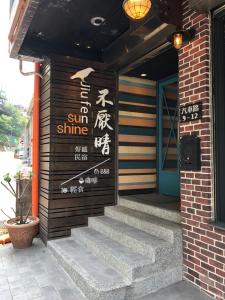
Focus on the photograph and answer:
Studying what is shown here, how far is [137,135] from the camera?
5238 millimetres

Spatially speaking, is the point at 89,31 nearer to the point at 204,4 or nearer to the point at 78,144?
the point at 78,144

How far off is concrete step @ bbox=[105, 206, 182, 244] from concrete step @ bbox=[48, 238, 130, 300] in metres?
0.73

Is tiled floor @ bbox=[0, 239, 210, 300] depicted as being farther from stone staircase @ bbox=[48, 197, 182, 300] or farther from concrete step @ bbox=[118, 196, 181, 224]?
concrete step @ bbox=[118, 196, 181, 224]

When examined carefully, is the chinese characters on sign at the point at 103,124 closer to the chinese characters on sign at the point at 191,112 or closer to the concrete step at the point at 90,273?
the concrete step at the point at 90,273

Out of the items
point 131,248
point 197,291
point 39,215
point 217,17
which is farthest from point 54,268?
point 217,17

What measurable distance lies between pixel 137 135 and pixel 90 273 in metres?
2.85

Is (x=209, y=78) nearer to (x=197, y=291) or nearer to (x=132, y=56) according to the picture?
(x=132, y=56)

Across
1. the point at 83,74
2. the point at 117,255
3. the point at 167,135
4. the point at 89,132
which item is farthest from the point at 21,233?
the point at 167,135

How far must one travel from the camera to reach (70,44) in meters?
4.62

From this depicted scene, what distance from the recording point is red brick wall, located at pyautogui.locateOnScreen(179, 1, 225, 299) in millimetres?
2775

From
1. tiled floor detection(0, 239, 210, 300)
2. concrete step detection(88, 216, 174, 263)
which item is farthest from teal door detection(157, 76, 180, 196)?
tiled floor detection(0, 239, 210, 300)

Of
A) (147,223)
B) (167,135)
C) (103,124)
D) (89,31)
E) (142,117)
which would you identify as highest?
(89,31)

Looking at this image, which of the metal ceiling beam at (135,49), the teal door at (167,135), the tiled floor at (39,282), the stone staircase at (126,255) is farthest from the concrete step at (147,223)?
the metal ceiling beam at (135,49)

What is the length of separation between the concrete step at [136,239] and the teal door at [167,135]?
1394 mm
